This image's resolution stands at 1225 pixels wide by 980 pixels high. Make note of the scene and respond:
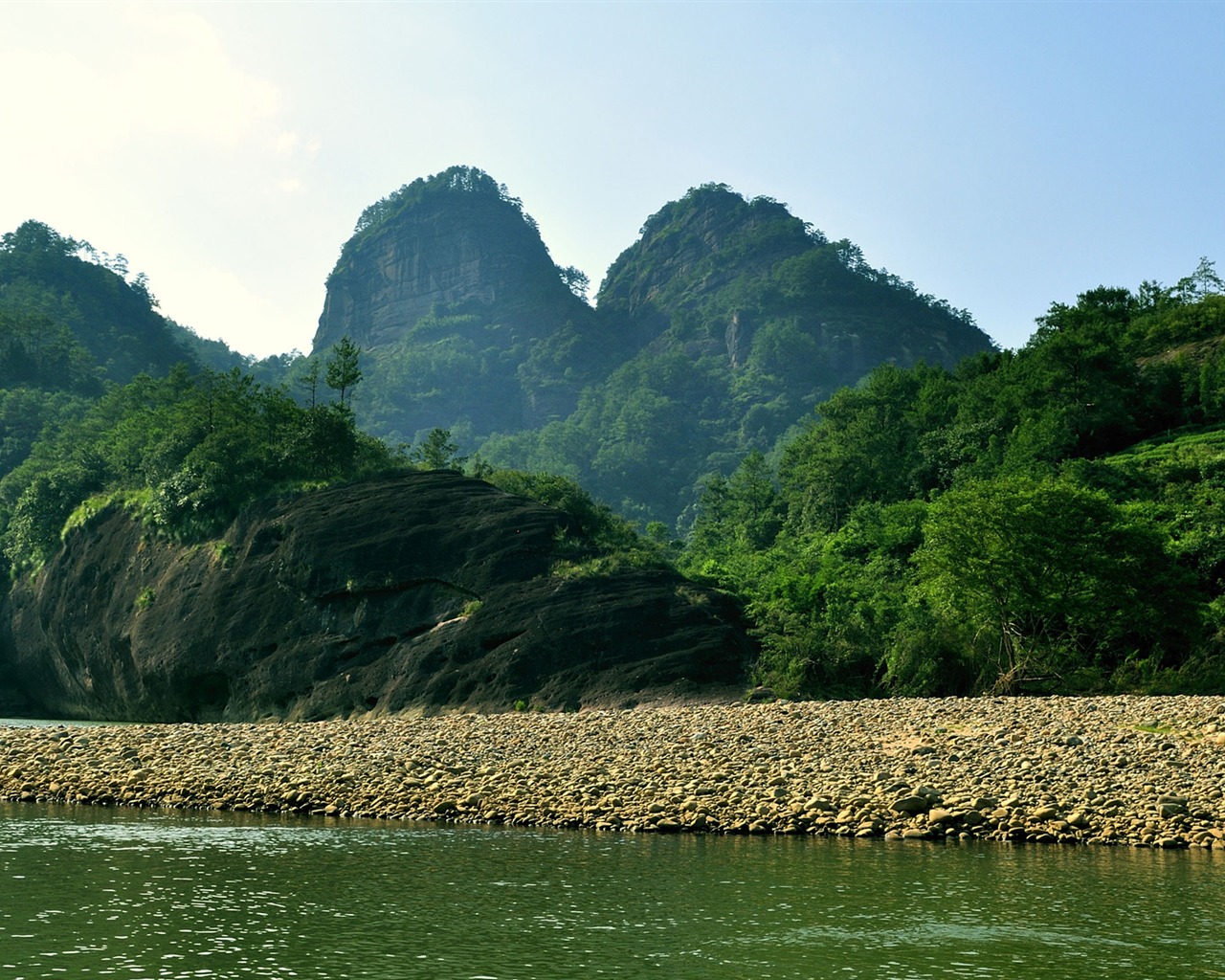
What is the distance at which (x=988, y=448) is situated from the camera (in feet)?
192

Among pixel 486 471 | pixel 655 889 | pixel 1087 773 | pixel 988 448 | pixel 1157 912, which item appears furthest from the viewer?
pixel 486 471

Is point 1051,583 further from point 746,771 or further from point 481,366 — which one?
point 481,366

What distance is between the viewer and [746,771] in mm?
21484

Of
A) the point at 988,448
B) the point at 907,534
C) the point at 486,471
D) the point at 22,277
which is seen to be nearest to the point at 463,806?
the point at 907,534

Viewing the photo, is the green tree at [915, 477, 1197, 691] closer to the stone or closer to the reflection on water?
the stone

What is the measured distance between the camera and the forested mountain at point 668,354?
142 meters

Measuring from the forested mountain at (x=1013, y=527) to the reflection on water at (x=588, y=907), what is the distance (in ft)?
59.0

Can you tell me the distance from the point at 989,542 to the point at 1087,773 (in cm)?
1520

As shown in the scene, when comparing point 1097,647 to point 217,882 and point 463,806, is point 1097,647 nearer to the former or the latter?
point 463,806

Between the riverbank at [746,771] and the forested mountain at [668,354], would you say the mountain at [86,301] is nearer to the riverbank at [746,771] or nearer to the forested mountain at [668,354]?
the forested mountain at [668,354]

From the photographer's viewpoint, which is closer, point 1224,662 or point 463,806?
point 463,806

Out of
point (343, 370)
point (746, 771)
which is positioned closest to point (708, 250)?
point (343, 370)

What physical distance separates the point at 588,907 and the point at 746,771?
8038mm

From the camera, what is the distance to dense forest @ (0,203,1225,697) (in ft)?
113
